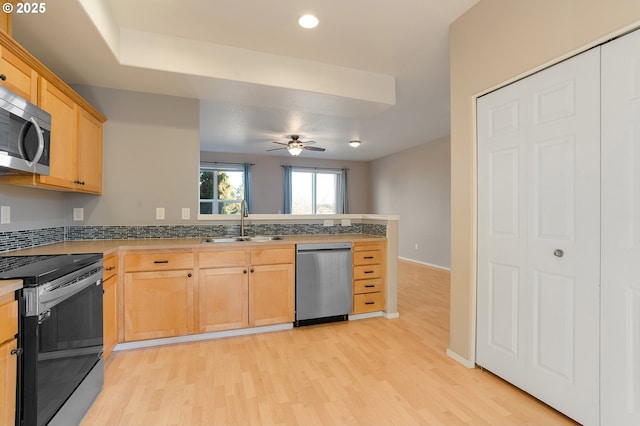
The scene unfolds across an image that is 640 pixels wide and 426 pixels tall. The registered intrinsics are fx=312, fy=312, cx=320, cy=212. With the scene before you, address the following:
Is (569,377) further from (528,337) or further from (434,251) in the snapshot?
(434,251)

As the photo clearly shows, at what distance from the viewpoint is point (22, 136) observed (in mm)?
1665

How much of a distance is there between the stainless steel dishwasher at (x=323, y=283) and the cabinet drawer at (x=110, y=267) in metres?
1.53

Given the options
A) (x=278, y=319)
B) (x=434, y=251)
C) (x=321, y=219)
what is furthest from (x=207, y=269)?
(x=434, y=251)

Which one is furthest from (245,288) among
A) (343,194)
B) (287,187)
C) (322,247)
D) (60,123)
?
(343,194)

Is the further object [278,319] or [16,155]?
[278,319]

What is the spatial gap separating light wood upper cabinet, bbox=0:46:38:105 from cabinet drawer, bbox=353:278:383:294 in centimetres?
295

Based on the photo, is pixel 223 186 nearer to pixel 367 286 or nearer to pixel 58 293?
pixel 367 286

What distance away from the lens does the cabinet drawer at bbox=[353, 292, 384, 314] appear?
3344mm

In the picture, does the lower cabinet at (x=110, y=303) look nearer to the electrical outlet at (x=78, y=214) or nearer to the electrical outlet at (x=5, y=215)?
the electrical outlet at (x=5, y=215)

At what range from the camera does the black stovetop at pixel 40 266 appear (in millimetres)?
1347

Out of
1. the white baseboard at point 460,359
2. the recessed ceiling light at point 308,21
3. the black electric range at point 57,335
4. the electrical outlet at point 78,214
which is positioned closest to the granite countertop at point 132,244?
the electrical outlet at point 78,214

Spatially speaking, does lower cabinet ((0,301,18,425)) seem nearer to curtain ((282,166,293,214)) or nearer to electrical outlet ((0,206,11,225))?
electrical outlet ((0,206,11,225))

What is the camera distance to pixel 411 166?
7.27m

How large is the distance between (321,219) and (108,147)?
2304 millimetres
